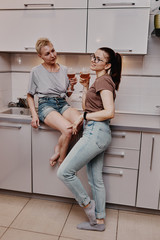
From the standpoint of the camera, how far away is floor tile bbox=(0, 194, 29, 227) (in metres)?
2.16

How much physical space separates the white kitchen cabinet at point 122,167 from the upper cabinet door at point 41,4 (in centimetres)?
123

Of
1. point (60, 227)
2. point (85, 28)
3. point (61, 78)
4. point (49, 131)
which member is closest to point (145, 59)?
point (85, 28)

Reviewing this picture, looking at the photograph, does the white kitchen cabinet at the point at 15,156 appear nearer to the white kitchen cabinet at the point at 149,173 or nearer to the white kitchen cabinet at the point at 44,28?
the white kitchen cabinet at the point at 44,28

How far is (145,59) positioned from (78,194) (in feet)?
5.04

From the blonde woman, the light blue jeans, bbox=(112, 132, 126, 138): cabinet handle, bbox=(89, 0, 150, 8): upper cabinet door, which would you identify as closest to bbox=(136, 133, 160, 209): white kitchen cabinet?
bbox=(112, 132, 126, 138): cabinet handle

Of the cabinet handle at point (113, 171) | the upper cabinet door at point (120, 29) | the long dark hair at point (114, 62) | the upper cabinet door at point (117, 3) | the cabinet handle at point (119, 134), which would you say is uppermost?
the upper cabinet door at point (117, 3)

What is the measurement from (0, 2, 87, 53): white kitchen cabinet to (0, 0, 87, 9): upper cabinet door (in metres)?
0.03

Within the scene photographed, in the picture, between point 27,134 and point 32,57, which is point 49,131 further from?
point 32,57

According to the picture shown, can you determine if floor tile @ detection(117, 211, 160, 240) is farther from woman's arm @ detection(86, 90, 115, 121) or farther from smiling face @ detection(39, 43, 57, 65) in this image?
smiling face @ detection(39, 43, 57, 65)

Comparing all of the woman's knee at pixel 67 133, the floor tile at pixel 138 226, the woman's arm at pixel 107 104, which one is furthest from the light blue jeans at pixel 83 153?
the floor tile at pixel 138 226

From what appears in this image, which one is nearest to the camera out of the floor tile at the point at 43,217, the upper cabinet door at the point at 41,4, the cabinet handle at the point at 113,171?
the floor tile at the point at 43,217

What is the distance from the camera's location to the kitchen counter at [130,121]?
2.07 m

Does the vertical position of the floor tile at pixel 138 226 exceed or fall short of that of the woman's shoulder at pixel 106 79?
it falls short

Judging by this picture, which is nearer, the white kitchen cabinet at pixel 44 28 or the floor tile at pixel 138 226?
the floor tile at pixel 138 226
